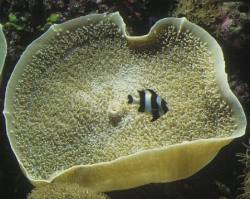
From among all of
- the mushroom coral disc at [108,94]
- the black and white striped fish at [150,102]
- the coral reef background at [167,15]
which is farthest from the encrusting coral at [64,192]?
the black and white striped fish at [150,102]

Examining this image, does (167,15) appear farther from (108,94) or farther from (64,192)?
(64,192)

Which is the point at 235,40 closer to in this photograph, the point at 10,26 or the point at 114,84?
the point at 114,84

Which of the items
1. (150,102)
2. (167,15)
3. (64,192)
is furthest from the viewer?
(167,15)

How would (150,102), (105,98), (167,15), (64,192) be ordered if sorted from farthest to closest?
(167,15), (105,98), (150,102), (64,192)

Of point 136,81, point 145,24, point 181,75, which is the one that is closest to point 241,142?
point 181,75

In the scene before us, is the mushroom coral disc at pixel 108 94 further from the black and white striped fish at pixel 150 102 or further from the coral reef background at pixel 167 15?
the black and white striped fish at pixel 150 102

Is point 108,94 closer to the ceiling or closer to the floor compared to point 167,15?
closer to the floor

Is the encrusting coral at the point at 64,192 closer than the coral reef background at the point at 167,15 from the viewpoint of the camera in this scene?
Yes

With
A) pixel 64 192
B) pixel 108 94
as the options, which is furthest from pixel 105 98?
pixel 64 192

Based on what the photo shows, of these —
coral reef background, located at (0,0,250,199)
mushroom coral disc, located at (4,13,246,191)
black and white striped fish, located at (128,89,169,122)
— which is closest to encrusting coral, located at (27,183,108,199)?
mushroom coral disc, located at (4,13,246,191)
